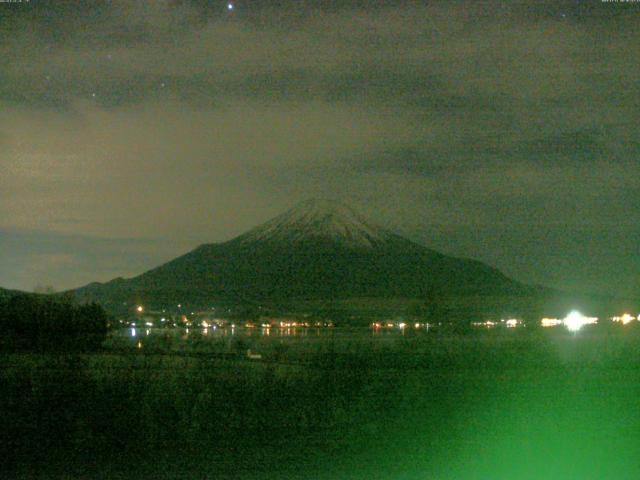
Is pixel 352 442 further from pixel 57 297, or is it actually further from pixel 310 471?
pixel 57 297

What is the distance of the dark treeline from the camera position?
136 ft

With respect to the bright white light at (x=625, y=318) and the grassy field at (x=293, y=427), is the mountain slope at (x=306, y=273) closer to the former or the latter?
the bright white light at (x=625, y=318)

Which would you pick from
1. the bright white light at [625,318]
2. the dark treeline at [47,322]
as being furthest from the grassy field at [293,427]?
the bright white light at [625,318]

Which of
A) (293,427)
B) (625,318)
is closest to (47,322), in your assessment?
(293,427)

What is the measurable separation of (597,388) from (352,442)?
9099 mm

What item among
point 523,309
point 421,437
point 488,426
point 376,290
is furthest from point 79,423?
point 376,290

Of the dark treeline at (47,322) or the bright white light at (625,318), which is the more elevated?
the bright white light at (625,318)

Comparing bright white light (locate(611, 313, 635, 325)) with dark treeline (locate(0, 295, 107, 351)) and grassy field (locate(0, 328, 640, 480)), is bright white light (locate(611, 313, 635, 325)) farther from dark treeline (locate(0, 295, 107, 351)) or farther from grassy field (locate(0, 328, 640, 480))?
grassy field (locate(0, 328, 640, 480))

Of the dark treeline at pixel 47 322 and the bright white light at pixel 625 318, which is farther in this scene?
the bright white light at pixel 625 318

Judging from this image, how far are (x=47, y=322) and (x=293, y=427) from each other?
34.2 m

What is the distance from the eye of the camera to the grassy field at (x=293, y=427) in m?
11.2

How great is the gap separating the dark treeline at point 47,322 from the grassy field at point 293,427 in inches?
1014

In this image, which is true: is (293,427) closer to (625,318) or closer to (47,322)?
(47,322)

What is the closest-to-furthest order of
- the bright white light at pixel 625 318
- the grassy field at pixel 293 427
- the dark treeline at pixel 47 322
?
the grassy field at pixel 293 427 < the dark treeline at pixel 47 322 < the bright white light at pixel 625 318
